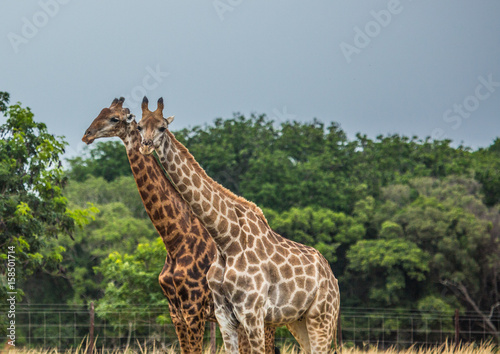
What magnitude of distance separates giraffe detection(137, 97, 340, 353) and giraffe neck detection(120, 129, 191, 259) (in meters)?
1.00

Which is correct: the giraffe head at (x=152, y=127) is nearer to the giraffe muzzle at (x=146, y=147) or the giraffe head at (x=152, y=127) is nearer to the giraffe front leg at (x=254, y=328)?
the giraffe muzzle at (x=146, y=147)

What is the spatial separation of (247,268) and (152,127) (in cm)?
168

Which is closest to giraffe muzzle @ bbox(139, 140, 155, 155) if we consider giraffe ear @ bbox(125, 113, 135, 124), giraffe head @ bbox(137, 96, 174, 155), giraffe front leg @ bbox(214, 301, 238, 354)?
giraffe head @ bbox(137, 96, 174, 155)

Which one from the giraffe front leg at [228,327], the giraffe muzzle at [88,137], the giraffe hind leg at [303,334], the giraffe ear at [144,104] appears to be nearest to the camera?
the giraffe ear at [144,104]

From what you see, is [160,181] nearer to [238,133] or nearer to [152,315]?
[152,315]

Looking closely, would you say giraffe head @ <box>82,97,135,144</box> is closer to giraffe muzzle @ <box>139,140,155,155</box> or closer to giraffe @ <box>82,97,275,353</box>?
giraffe @ <box>82,97,275,353</box>

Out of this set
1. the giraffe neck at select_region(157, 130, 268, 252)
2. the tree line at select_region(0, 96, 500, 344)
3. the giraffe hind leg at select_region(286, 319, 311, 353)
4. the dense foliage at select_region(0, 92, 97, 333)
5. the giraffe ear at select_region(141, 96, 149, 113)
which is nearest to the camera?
the giraffe ear at select_region(141, 96, 149, 113)

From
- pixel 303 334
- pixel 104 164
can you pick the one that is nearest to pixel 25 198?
pixel 303 334

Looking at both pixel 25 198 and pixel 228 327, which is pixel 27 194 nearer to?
pixel 25 198

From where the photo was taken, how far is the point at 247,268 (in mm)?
6727

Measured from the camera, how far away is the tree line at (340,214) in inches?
1141

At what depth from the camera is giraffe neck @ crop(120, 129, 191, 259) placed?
Result: 25.6ft

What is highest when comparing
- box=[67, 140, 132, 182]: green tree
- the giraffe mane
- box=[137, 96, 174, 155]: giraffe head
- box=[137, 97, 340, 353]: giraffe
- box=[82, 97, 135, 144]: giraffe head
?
box=[67, 140, 132, 182]: green tree

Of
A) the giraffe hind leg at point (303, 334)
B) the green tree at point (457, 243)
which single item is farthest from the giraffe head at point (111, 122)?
the green tree at point (457, 243)
